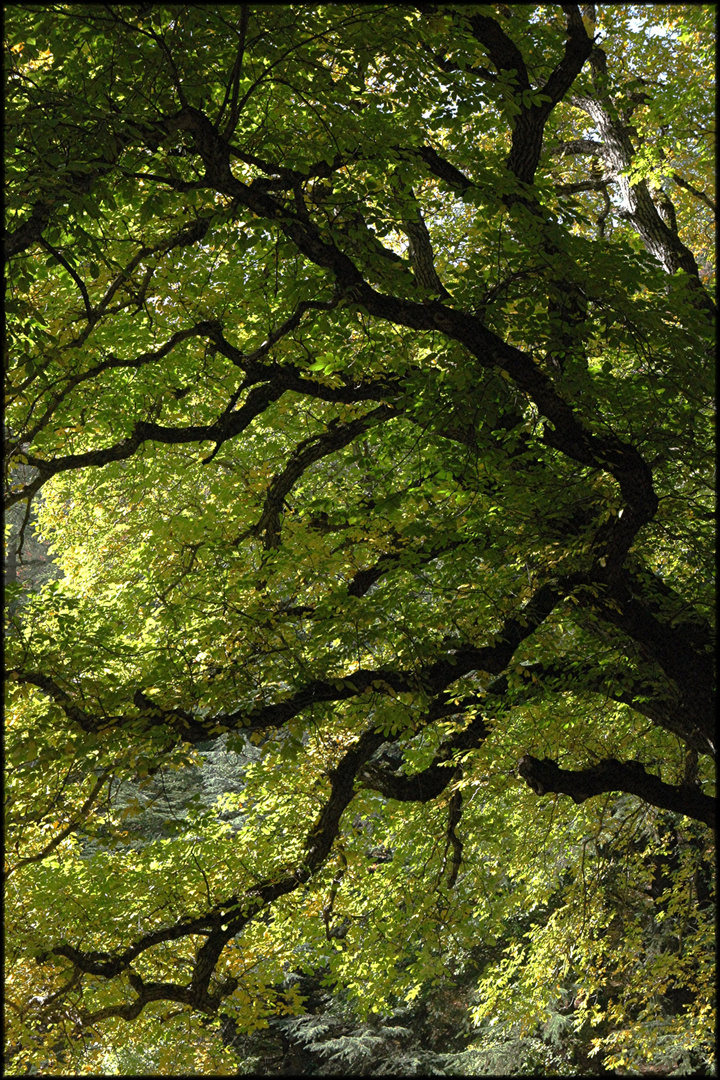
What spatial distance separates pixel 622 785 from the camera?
6.46 metres

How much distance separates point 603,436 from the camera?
16.1ft

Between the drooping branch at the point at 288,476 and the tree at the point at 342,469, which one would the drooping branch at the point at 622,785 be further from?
the drooping branch at the point at 288,476

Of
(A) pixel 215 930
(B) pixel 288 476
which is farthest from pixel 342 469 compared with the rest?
(A) pixel 215 930

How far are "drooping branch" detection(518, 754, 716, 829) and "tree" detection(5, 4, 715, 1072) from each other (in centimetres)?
3

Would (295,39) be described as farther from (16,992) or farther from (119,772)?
(16,992)

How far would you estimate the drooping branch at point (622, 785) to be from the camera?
6363 mm

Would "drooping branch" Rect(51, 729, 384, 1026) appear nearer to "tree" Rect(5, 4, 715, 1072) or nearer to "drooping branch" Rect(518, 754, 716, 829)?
"tree" Rect(5, 4, 715, 1072)

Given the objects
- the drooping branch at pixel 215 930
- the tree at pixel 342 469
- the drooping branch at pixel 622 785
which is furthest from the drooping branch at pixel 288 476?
the drooping branch at pixel 622 785

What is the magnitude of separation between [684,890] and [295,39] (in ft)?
28.4

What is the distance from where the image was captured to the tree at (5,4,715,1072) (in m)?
4.64

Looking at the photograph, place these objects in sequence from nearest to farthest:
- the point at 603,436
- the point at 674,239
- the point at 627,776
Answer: the point at 603,436
the point at 627,776
the point at 674,239

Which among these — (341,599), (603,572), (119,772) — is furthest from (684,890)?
(119,772)

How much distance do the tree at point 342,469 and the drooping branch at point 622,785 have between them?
0.09ft

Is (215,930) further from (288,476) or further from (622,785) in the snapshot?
(288,476)
